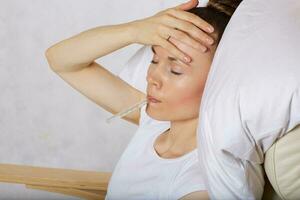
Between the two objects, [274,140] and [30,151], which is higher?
[274,140]

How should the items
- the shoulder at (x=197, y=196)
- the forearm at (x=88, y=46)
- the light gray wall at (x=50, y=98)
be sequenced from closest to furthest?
1. the shoulder at (x=197, y=196)
2. the forearm at (x=88, y=46)
3. the light gray wall at (x=50, y=98)

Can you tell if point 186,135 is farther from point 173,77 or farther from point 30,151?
point 30,151

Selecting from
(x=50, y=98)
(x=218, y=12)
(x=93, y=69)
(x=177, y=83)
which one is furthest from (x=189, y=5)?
(x=50, y=98)

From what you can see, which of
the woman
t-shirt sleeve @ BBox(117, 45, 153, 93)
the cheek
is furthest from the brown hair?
t-shirt sleeve @ BBox(117, 45, 153, 93)

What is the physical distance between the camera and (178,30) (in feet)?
3.41

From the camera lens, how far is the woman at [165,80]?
3.39 ft

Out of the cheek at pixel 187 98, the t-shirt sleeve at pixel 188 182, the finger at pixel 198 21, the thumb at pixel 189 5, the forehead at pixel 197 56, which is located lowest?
the t-shirt sleeve at pixel 188 182

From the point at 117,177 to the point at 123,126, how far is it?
0.79m

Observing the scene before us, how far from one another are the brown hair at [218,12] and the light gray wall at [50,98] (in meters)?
0.72

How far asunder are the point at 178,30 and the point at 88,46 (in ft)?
0.89

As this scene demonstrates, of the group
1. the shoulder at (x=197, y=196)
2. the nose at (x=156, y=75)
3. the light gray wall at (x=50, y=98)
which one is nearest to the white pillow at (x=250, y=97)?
the shoulder at (x=197, y=196)

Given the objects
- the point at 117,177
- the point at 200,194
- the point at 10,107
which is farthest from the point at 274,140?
the point at 10,107

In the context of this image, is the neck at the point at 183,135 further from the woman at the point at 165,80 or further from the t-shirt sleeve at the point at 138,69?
the t-shirt sleeve at the point at 138,69

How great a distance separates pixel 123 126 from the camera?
202 centimetres
